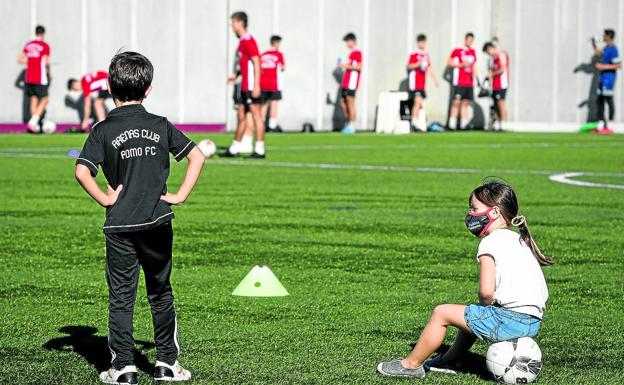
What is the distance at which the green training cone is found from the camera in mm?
7402

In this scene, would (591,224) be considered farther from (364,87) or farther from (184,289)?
(364,87)

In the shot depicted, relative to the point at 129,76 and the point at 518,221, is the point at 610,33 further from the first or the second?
the point at 129,76

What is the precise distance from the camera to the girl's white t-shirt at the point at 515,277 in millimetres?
5375

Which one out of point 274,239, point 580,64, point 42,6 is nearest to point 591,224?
point 274,239

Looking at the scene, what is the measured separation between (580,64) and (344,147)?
16.9m

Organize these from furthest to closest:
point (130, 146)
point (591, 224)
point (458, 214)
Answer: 1. point (458, 214)
2. point (591, 224)
3. point (130, 146)

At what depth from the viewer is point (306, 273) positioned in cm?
845

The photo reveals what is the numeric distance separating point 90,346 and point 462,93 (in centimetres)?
3204

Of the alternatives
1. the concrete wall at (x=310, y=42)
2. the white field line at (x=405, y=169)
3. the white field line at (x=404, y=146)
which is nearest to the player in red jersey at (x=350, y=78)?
the concrete wall at (x=310, y=42)

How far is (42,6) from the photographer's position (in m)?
31.6

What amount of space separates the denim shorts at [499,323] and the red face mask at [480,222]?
1.04ft

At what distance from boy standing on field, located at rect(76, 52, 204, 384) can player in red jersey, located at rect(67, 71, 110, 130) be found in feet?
81.6

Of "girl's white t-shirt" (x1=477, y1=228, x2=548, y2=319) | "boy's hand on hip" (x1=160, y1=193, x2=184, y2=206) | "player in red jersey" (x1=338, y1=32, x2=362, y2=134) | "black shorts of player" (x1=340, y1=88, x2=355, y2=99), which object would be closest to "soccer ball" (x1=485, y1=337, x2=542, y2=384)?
"girl's white t-shirt" (x1=477, y1=228, x2=548, y2=319)

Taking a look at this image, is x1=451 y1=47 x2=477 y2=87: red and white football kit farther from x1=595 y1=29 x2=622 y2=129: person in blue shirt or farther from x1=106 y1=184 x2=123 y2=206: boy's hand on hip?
x1=106 y1=184 x2=123 y2=206: boy's hand on hip
